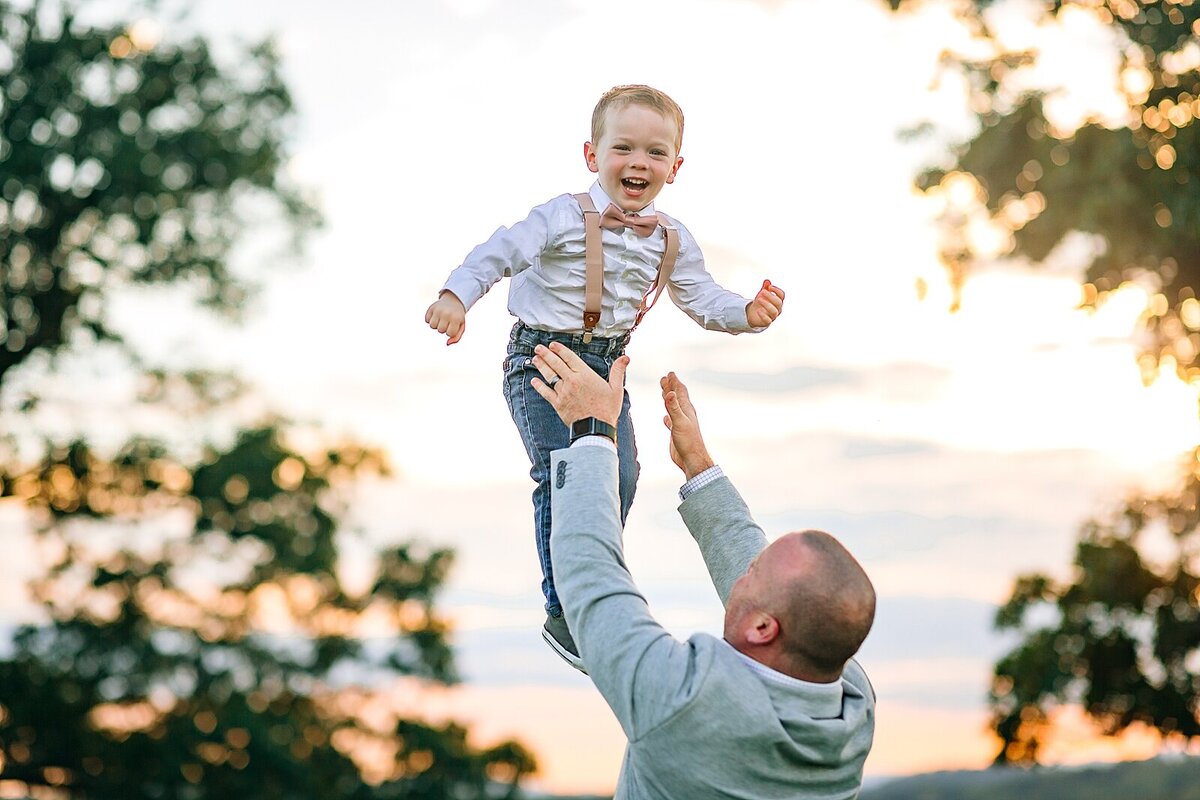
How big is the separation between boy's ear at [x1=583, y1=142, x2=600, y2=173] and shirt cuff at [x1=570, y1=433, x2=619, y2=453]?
0.77 metres

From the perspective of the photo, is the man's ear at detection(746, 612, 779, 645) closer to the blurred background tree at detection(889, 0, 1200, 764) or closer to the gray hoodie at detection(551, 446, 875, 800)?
the gray hoodie at detection(551, 446, 875, 800)

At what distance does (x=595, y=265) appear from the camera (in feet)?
10.7

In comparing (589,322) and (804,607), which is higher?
(589,322)

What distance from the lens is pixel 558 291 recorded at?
336cm

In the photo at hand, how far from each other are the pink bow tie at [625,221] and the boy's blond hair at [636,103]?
0.17 m

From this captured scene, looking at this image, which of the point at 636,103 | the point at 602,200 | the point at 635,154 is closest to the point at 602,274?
the point at 602,200

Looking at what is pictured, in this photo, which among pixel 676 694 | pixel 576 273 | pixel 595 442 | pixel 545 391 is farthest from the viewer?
pixel 576 273

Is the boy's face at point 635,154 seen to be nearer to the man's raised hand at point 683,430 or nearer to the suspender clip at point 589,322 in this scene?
the suspender clip at point 589,322

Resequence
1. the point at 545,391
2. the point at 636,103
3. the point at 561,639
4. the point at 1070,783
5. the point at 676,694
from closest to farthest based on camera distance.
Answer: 1. the point at 676,694
2. the point at 545,391
3. the point at 636,103
4. the point at 561,639
5. the point at 1070,783

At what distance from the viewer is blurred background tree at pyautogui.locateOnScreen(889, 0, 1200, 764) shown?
33.8ft

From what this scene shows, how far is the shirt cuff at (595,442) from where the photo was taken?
9.41ft

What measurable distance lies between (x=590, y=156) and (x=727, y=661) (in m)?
1.31

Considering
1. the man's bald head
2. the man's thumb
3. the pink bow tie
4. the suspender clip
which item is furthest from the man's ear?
the pink bow tie

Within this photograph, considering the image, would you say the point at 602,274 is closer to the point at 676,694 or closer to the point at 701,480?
the point at 701,480
